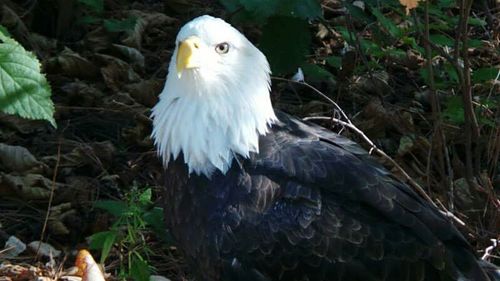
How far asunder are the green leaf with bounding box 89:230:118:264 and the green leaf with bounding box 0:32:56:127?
0.54 meters

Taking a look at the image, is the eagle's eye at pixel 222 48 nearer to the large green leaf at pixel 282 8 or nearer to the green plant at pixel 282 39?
the large green leaf at pixel 282 8

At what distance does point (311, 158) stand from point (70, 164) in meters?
1.72

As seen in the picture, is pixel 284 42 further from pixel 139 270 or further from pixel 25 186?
pixel 139 270

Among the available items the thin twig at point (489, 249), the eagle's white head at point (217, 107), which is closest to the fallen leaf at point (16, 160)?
the eagle's white head at point (217, 107)

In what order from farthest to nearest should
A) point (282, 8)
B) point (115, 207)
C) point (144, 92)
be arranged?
point (144, 92) → point (282, 8) → point (115, 207)

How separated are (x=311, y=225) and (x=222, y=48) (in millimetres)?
778

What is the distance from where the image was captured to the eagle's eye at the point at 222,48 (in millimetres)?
4566

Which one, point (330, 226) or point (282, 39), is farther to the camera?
point (282, 39)

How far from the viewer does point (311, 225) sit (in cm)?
447

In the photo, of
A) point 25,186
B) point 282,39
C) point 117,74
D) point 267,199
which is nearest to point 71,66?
point 117,74

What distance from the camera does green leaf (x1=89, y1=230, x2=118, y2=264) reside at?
191 inches

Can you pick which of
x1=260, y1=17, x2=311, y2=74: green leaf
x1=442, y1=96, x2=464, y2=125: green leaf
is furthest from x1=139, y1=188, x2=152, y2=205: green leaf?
x1=442, y1=96, x2=464, y2=125: green leaf

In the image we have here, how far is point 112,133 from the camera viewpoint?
6.16 meters

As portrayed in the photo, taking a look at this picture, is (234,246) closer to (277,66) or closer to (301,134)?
(301,134)
